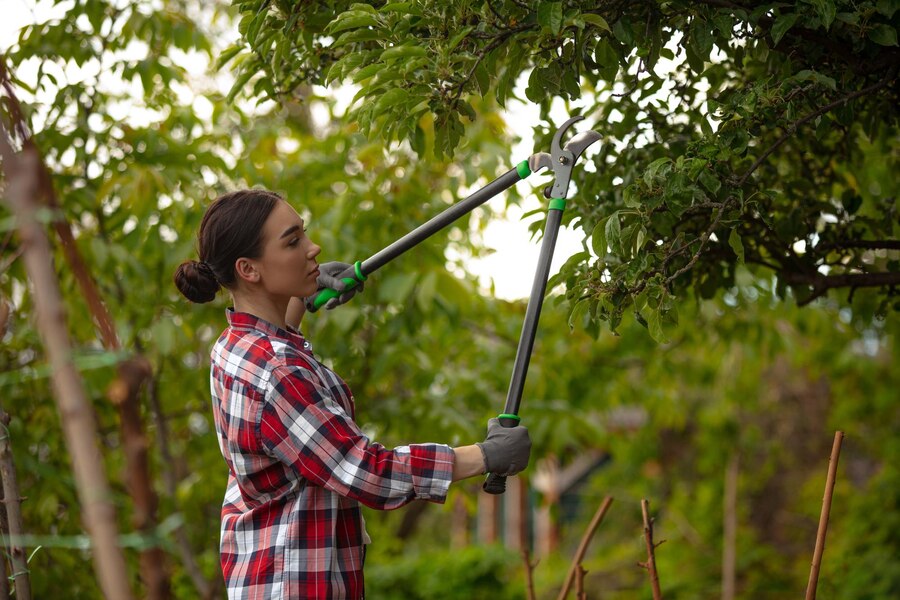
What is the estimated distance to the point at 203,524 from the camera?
4.49m

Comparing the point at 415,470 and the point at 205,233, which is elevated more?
the point at 205,233

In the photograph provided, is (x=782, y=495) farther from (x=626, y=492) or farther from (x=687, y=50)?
(x=687, y=50)

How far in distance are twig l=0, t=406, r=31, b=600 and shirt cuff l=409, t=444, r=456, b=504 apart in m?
0.88

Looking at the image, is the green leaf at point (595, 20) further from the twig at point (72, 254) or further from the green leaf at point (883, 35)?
the twig at point (72, 254)

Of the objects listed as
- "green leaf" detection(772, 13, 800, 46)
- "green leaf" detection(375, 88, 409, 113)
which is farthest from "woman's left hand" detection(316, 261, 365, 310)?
"green leaf" detection(772, 13, 800, 46)

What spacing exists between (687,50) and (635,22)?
13 cm

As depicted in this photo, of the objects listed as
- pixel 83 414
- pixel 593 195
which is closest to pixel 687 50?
pixel 593 195

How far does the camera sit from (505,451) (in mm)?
1793

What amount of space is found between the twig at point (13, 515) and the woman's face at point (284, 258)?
663mm

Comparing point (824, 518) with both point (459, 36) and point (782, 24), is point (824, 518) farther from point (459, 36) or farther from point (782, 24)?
point (459, 36)

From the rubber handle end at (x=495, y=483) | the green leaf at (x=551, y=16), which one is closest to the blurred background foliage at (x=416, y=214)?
the green leaf at (x=551, y=16)

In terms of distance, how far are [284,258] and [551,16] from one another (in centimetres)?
70

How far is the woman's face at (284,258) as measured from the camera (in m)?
1.96

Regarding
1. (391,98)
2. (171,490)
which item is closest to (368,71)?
(391,98)
